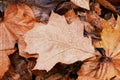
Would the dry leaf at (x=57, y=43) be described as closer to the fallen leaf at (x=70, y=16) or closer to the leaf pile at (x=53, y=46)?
the leaf pile at (x=53, y=46)

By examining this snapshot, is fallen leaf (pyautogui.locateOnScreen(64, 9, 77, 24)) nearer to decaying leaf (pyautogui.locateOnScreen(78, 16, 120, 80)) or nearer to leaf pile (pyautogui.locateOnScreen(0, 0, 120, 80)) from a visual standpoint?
leaf pile (pyautogui.locateOnScreen(0, 0, 120, 80))

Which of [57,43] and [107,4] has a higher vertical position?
[107,4]

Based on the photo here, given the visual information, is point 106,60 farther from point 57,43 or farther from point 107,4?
point 107,4

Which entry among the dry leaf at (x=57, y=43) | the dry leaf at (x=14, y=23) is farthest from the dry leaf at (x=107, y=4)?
the dry leaf at (x=14, y=23)

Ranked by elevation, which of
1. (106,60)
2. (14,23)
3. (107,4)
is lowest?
(106,60)

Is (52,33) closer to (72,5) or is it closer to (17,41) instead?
(17,41)

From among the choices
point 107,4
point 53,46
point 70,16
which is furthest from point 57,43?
point 107,4

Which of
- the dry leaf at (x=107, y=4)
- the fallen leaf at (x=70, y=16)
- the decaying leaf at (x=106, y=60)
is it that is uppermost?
the dry leaf at (x=107, y=4)
